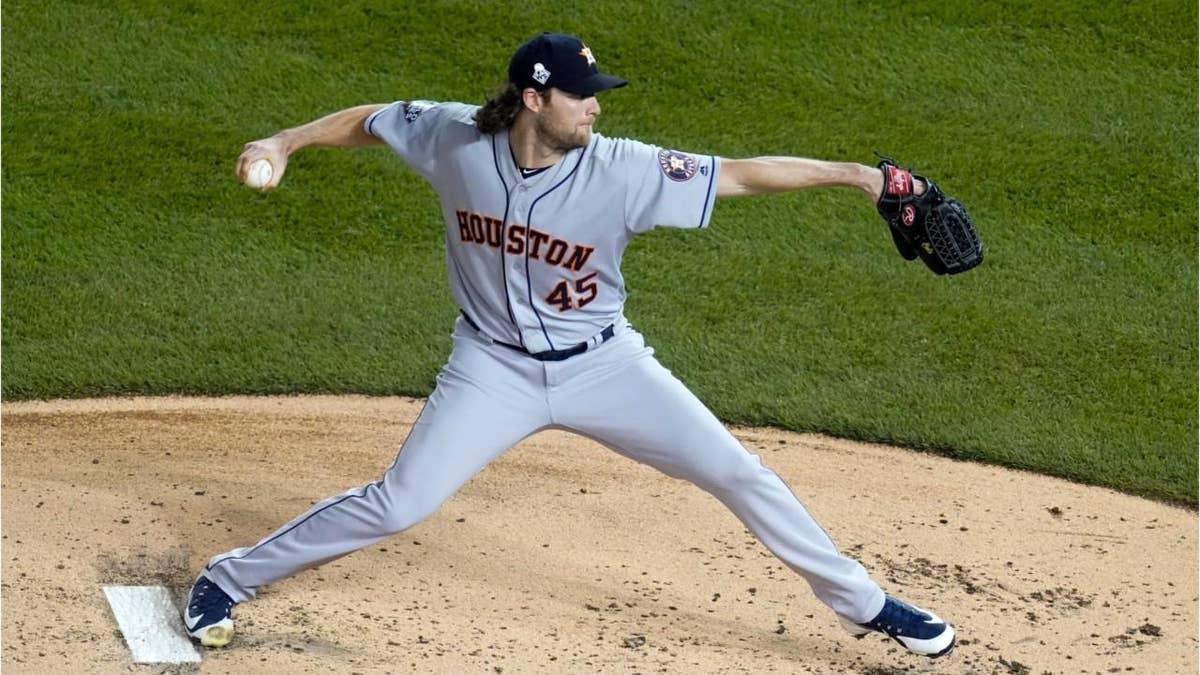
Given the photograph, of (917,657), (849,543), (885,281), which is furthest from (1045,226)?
(917,657)

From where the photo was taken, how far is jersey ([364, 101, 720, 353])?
4.57 m

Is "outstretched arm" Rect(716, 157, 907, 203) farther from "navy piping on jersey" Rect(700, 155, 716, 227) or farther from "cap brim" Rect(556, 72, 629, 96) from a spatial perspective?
"cap brim" Rect(556, 72, 629, 96)

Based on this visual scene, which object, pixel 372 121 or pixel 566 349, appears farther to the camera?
pixel 372 121

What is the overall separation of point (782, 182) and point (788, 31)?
4794 mm

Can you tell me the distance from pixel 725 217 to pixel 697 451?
3.64 meters

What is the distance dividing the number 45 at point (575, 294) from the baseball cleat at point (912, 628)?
1.21m

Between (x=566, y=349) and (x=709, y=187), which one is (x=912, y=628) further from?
(x=709, y=187)

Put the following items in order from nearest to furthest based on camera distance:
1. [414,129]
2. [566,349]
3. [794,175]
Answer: [794,175] < [566,349] < [414,129]

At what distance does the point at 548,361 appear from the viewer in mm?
4699

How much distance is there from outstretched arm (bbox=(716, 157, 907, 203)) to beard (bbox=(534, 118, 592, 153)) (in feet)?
1.30

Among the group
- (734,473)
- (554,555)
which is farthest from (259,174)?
(554,555)

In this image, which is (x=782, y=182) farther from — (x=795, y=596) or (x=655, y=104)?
(x=655, y=104)

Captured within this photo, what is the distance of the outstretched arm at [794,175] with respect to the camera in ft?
14.7

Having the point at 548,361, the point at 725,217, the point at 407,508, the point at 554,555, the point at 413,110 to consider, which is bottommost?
the point at 554,555
